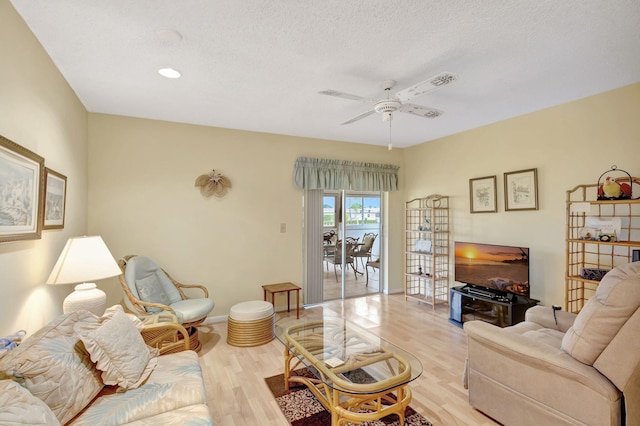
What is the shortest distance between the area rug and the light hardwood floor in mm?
58

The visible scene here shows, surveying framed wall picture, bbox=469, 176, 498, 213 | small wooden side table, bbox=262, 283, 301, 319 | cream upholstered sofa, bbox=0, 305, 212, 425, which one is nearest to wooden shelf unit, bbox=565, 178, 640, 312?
framed wall picture, bbox=469, 176, 498, 213

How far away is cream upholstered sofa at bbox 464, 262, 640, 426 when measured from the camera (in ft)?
5.10

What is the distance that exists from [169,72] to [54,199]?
1.36 meters

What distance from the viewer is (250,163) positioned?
4.34m

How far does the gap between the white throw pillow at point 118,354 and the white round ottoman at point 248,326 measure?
143 centimetres

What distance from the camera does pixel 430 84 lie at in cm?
218

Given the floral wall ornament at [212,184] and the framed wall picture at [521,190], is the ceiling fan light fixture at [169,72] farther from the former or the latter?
the framed wall picture at [521,190]

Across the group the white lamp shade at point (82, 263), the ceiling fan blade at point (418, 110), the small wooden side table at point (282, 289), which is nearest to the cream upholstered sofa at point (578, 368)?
the ceiling fan blade at point (418, 110)

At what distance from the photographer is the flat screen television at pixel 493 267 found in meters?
3.52

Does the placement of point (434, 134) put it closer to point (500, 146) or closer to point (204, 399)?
point (500, 146)

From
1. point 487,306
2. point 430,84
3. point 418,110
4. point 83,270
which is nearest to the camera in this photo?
point 430,84

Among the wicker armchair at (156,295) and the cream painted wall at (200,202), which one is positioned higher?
the cream painted wall at (200,202)

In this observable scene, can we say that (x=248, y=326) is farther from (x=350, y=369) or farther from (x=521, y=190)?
(x=521, y=190)

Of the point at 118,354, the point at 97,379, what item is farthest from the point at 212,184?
the point at 97,379
